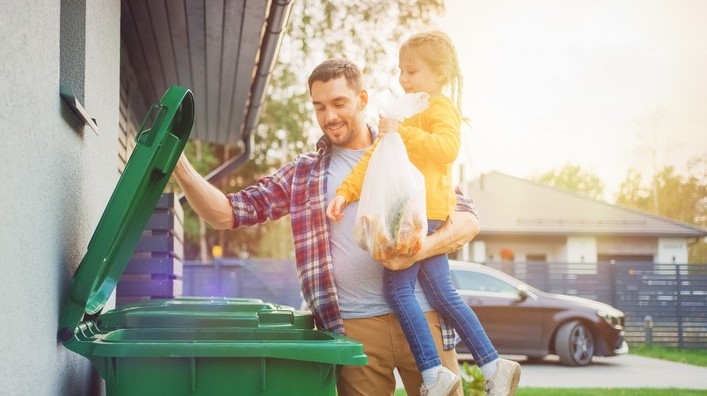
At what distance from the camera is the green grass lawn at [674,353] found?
14.6 meters

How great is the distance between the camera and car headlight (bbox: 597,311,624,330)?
13.1 meters

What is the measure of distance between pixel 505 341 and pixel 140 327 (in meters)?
10.3

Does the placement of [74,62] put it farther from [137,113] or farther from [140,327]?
[137,113]

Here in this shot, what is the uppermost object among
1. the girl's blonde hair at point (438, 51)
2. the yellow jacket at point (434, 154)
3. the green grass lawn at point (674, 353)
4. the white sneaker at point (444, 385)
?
the girl's blonde hair at point (438, 51)

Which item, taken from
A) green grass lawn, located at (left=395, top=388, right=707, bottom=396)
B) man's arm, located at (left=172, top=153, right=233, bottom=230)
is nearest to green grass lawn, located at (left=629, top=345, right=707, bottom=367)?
green grass lawn, located at (left=395, top=388, right=707, bottom=396)

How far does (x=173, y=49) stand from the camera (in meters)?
6.78

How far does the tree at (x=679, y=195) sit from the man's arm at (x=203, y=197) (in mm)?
52068

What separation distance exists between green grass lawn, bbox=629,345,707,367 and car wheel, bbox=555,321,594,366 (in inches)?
83.1

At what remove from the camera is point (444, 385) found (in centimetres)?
304

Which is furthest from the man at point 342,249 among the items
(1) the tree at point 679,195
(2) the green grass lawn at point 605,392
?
(1) the tree at point 679,195

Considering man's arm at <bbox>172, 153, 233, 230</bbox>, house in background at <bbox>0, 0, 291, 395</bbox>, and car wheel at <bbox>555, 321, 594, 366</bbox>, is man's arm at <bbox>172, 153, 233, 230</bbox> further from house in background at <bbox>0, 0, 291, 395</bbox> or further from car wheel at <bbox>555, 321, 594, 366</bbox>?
car wheel at <bbox>555, 321, 594, 366</bbox>

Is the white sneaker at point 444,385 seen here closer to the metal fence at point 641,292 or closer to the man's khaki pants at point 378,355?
the man's khaki pants at point 378,355

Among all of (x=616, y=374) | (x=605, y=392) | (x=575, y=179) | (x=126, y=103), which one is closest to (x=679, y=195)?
(x=575, y=179)

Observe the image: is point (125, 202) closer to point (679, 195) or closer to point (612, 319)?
point (612, 319)
